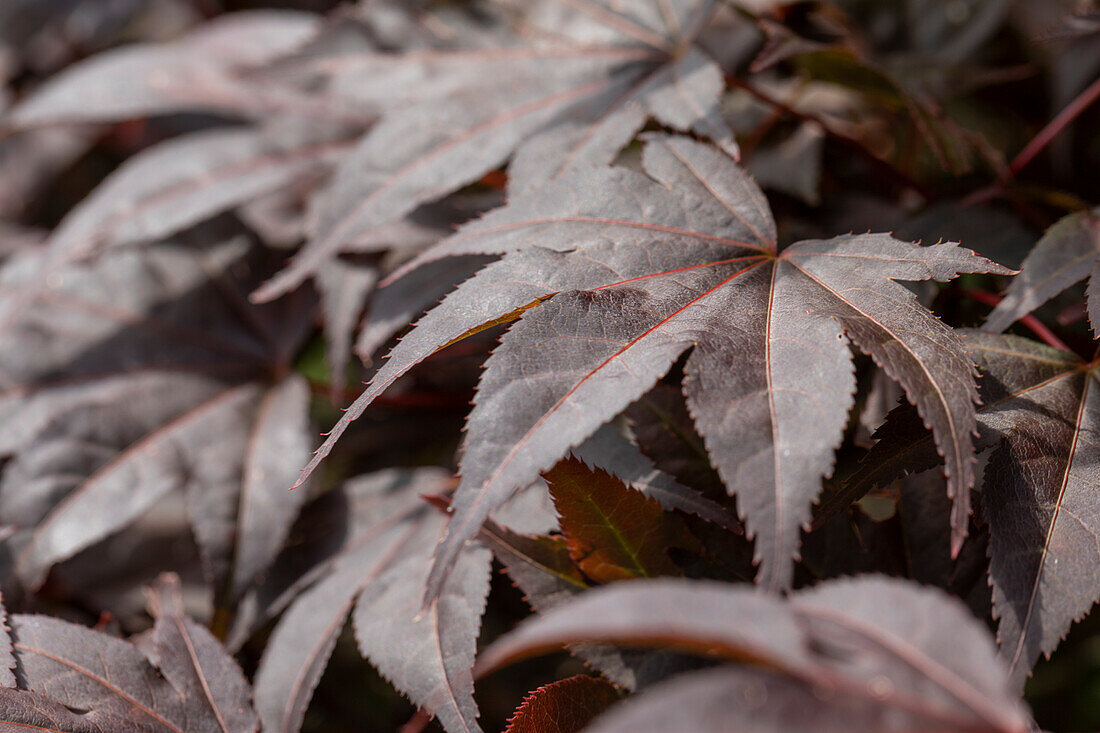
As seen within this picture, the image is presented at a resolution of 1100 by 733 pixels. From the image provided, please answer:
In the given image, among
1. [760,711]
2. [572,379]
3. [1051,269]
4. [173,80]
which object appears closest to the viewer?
[760,711]

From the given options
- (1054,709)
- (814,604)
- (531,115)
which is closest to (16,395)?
(531,115)

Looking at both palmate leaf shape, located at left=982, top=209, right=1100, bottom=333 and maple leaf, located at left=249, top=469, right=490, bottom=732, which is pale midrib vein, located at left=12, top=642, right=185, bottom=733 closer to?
maple leaf, located at left=249, top=469, right=490, bottom=732

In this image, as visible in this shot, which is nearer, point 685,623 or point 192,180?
point 685,623

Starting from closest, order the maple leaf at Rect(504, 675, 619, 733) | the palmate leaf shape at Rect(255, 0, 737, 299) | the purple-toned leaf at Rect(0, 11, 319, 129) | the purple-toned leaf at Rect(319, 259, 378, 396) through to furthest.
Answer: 1. the maple leaf at Rect(504, 675, 619, 733)
2. the palmate leaf shape at Rect(255, 0, 737, 299)
3. the purple-toned leaf at Rect(319, 259, 378, 396)
4. the purple-toned leaf at Rect(0, 11, 319, 129)

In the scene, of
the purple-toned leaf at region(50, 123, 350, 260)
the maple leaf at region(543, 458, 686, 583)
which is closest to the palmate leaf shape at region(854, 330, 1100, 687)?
the maple leaf at region(543, 458, 686, 583)

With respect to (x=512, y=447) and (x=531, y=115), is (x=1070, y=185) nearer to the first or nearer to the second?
(x=531, y=115)

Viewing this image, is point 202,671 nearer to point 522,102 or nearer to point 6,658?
point 6,658

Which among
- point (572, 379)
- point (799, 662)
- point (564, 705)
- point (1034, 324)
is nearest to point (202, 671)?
point (564, 705)
